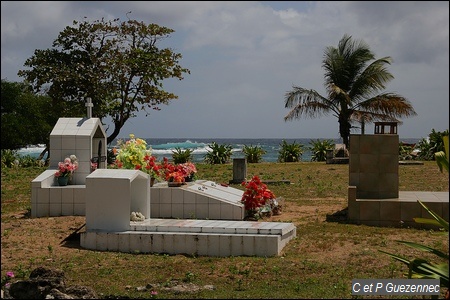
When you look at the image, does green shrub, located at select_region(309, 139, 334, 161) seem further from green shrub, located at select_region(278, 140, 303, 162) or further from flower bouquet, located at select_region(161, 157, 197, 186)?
flower bouquet, located at select_region(161, 157, 197, 186)

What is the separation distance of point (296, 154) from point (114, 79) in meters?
9.03

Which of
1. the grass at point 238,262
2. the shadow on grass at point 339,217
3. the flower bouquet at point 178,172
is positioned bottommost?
the grass at point 238,262

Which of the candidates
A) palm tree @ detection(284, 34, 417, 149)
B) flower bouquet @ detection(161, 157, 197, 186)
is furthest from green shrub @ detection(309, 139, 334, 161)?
flower bouquet @ detection(161, 157, 197, 186)

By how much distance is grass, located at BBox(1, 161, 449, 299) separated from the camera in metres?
8.91

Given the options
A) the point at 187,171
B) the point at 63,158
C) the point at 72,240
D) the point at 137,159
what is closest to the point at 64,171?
the point at 63,158

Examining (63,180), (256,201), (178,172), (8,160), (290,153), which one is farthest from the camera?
(290,153)

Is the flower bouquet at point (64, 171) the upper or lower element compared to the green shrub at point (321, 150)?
lower

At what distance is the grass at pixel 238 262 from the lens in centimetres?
891

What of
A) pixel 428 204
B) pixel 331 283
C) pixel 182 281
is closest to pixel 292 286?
pixel 331 283

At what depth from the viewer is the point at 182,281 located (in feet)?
30.9

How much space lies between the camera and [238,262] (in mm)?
10664

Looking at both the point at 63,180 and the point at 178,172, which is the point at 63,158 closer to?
the point at 63,180

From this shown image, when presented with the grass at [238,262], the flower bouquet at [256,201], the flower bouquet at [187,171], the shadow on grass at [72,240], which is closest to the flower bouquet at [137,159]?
the flower bouquet at [187,171]

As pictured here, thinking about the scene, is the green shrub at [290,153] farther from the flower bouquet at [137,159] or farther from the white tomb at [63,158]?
the flower bouquet at [137,159]
